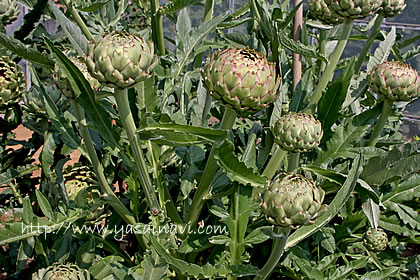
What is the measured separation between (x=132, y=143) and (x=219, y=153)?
5.4 inches

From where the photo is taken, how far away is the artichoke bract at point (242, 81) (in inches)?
25.6

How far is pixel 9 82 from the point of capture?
0.90 m

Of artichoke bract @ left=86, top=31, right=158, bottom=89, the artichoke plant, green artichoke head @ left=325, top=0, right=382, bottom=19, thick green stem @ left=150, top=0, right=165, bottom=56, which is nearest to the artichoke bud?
thick green stem @ left=150, top=0, right=165, bottom=56

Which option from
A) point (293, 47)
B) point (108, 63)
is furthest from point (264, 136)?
point (108, 63)

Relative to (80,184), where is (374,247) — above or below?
below

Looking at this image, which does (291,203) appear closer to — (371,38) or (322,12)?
(371,38)

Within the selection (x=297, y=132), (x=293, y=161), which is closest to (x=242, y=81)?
(x=297, y=132)

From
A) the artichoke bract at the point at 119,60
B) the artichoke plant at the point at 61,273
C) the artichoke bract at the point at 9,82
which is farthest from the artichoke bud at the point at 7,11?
the artichoke plant at the point at 61,273

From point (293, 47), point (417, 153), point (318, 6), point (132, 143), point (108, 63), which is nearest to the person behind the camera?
point (108, 63)

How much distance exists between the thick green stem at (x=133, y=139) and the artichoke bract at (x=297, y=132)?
0.78 feet

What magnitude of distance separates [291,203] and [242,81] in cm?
19

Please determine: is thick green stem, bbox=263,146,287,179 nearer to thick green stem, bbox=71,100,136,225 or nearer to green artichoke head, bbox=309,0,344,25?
thick green stem, bbox=71,100,136,225

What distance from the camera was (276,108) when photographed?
3.03 ft

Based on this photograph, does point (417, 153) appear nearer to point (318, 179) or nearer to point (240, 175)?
point (318, 179)
